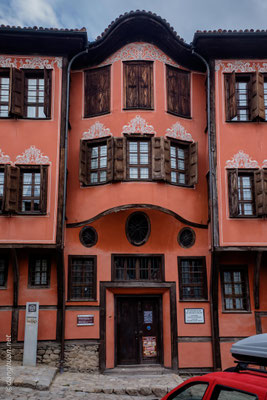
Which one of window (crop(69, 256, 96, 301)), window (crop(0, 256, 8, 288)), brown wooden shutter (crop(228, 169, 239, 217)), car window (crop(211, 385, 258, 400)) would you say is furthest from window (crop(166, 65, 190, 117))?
car window (crop(211, 385, 258, 400))

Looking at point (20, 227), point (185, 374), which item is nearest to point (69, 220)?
point (20, 227)

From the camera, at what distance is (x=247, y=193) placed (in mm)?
13969

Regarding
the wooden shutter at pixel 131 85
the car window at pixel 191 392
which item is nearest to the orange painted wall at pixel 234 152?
the wooden shutter at pixel 131 85

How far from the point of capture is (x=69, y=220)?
14031 mm

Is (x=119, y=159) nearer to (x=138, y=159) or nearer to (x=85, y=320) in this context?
(x=138, y=159)

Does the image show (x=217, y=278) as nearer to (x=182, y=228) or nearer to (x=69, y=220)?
(x=182, y=228)

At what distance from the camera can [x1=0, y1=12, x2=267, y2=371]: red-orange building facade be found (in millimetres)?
13320

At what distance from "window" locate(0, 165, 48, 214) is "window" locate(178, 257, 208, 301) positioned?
191 inches

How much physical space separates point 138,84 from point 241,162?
4.30m

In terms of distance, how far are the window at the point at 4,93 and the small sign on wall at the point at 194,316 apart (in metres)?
8.67

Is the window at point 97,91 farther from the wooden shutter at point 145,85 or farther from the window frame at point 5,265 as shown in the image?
the window frame at point 5,265

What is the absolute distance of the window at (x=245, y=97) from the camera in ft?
46.1

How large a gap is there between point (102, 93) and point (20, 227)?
5303mm

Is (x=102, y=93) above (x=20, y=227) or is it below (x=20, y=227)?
above
